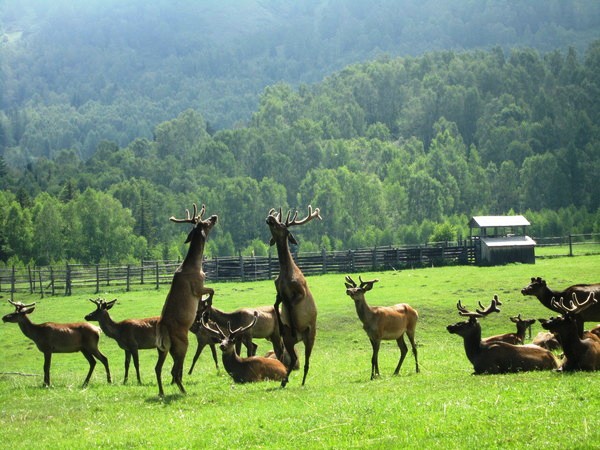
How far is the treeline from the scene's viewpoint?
113125 millimetres

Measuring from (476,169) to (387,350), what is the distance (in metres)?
118

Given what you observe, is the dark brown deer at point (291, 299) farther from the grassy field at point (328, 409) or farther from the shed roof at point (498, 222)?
the shed roof at point (498, 222)

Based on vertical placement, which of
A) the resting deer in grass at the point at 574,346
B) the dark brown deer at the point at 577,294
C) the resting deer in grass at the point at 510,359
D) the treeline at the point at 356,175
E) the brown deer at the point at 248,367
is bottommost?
the brown deer at the point at 248,367

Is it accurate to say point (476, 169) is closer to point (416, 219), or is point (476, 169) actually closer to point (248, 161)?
point (416, 219)

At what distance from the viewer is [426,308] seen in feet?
125

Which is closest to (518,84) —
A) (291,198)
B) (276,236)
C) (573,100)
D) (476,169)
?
(573,100)

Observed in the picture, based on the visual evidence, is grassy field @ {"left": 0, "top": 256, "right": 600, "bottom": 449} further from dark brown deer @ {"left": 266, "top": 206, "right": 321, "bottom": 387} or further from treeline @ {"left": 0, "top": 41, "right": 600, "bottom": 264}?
treeline @ {"left": 0, "top": 41, "right": 600, "bottom": 264}

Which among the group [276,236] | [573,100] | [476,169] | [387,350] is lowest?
[387,350]

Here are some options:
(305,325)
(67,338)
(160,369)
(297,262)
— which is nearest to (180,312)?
(160,369)

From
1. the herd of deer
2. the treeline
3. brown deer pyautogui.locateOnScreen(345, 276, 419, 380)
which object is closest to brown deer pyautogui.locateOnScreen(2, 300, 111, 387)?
the herd of deer

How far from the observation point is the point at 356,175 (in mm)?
133250

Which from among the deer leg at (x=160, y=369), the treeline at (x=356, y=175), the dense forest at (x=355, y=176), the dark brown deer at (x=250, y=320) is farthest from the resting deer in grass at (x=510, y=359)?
Result: the dense forest at (x=355, y=176)

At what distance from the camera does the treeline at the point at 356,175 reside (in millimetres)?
113125

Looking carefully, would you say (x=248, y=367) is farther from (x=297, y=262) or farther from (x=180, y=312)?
(x=297, y=262)
